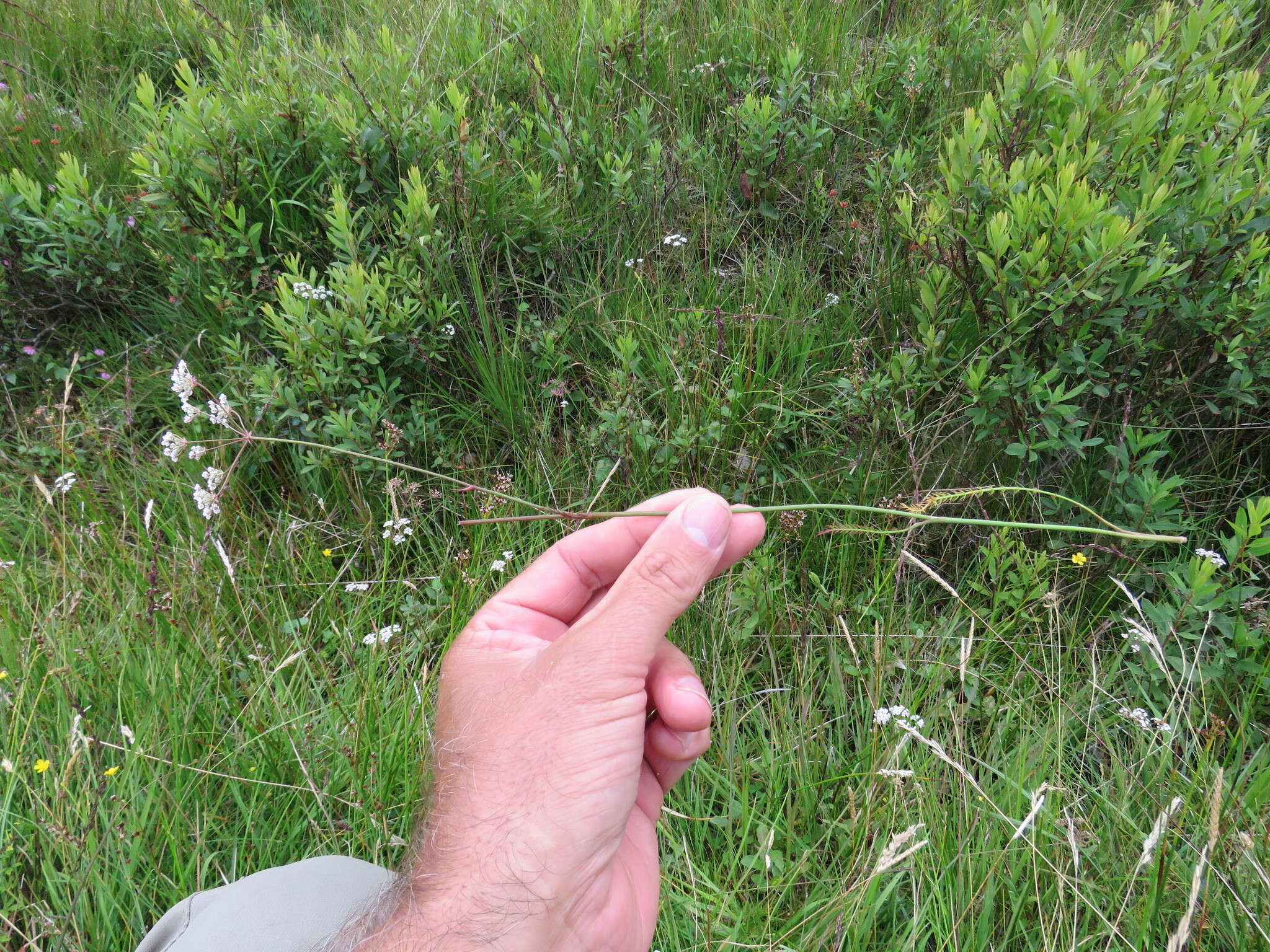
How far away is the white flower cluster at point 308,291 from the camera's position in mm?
2387

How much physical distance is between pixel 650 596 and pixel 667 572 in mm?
57

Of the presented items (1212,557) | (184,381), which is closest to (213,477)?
(184,381)

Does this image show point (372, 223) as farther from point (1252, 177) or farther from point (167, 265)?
point (1252, 177)

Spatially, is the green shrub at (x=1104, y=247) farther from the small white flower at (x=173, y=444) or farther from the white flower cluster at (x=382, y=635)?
the small white flower at (x=173, y=444)

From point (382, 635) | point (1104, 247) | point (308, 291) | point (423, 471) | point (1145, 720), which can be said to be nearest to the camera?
point (423, 471)

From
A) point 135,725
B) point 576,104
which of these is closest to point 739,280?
point 576,104

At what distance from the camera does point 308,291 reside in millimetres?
2418

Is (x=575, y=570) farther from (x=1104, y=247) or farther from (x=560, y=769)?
(x=1104, y=247)

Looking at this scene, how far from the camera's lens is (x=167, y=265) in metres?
2.89

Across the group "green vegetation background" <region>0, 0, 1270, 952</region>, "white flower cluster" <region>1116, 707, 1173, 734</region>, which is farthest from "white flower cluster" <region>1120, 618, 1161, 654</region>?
"white flower cluster" <region>1116, 707, 1173, 734</region>

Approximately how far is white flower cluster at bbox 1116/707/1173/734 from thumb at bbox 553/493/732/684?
1161mm

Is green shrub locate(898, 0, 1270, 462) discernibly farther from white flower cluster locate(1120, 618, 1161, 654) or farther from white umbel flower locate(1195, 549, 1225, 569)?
white flower cluster locate(1120, 618, 1161, 654)

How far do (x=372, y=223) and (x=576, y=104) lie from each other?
1.15m

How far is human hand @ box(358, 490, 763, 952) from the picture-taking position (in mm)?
1315
